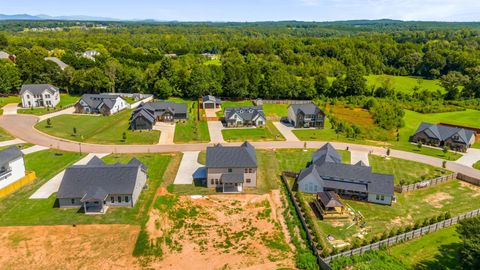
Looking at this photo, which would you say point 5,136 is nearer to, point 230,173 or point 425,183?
point 230,173

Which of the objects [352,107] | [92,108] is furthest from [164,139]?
[352,107]

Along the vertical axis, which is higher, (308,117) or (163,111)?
(163,111)

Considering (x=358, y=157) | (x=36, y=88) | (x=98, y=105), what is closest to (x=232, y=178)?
(x=358, y=157)

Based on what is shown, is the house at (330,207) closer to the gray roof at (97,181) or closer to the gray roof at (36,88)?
the gray roof at (97,181)

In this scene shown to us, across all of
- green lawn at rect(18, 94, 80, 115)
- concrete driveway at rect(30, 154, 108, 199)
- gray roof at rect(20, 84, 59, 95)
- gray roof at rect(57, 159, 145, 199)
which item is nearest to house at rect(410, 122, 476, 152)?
gray roof at rect(57, 159, 145, 199)

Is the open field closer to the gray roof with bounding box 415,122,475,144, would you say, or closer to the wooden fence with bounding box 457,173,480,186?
the wooden fence with bounding box 457,173,480,186
